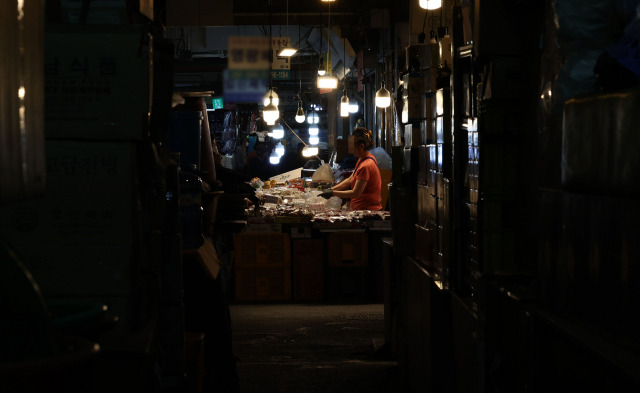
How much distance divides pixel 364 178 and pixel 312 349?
3482 millimetres

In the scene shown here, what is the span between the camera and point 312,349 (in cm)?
712

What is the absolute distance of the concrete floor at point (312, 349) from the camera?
5954 mm

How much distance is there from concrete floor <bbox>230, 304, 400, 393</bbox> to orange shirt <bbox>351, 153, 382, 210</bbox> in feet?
5.52

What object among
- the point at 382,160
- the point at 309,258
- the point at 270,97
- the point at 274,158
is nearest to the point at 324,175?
the point at 382,160

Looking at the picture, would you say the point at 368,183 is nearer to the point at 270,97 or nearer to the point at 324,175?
the point at 324,175

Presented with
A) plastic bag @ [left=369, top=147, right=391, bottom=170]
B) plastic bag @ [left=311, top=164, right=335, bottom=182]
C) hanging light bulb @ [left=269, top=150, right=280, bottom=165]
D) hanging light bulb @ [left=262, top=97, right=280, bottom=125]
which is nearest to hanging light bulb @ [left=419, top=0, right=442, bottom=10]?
plastic bag @ [left=369, top=147, right=391, bottom=170]

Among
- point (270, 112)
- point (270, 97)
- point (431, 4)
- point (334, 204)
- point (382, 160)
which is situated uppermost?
point (431, 4)

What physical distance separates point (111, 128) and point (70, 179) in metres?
0.27

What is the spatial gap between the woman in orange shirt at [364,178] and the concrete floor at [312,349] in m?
1.70

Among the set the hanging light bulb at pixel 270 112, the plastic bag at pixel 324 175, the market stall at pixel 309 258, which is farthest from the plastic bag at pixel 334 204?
the hanging light bulb at pixel 270 112

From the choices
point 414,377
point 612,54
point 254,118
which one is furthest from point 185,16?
point 254,118

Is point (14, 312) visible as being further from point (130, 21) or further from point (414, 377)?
point (414, 377)

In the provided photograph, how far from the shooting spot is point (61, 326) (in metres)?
1.75

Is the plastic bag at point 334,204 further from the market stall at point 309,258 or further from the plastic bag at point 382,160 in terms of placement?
the plastic bag at point 382,160
